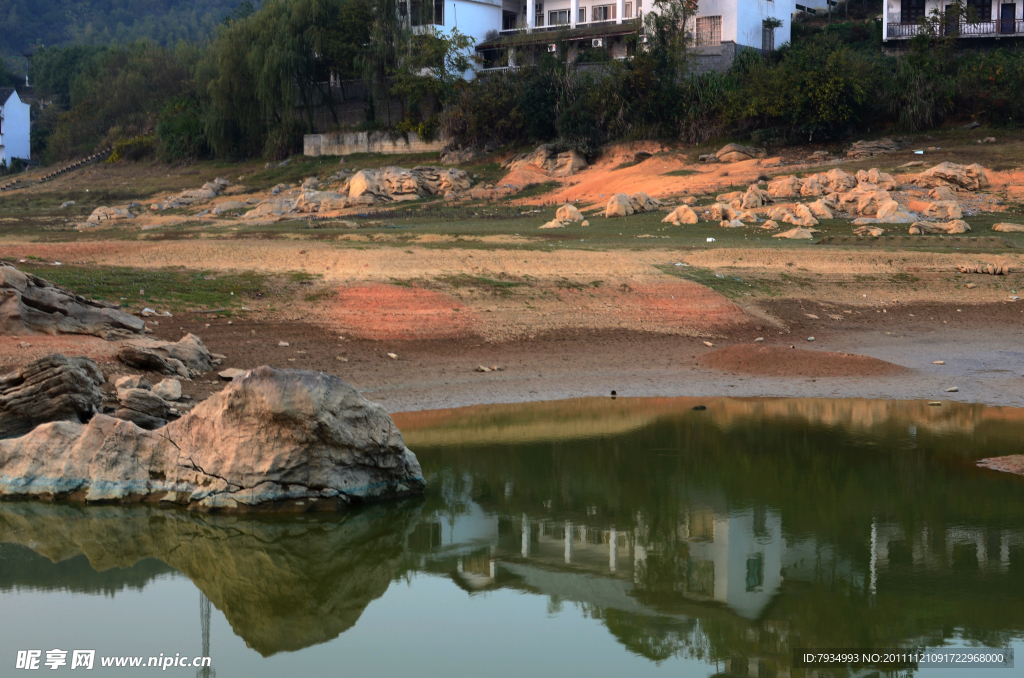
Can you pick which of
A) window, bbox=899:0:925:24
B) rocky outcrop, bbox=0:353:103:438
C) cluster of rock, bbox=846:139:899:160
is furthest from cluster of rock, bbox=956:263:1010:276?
window, bbox=899:0:925:24

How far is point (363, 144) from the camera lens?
191 feet

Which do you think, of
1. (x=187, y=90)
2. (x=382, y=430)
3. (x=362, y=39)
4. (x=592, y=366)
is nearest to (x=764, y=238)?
(x=592, y=366)

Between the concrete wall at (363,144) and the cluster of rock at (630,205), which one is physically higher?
the concrete wall at (363,144)

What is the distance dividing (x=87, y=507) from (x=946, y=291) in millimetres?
18280

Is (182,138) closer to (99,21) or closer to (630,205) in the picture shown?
(630,205)

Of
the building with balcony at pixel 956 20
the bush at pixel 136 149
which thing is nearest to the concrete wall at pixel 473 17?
the building with balcony at pixel 956 20

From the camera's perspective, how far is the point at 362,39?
5747 centimetres

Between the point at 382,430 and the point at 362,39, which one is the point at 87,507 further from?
the point at 362,39

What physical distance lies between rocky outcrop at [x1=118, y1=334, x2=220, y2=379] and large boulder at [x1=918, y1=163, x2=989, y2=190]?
27.8 metres

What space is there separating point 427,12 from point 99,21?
363 feet

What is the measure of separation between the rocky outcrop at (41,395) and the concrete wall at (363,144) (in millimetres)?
47017

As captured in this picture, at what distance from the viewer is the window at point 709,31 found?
5225 centimetres

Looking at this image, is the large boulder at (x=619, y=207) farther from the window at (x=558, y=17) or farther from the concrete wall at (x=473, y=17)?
the window at (x=558, y=17)

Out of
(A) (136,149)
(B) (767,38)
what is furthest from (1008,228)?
(A) (136,149)
